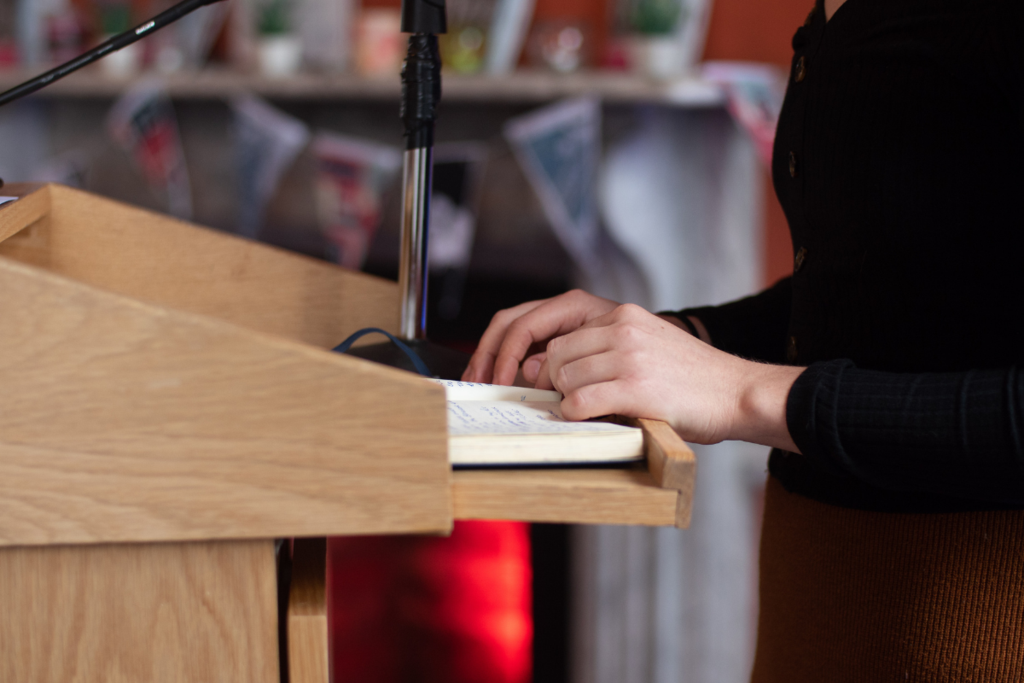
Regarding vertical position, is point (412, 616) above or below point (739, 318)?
below

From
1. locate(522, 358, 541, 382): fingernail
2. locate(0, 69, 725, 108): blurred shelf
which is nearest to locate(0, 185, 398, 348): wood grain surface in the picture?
locate(522, 358, 541, 382): fingernail

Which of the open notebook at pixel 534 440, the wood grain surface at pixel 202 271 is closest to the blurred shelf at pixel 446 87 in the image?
the wood grain surface at pixel 202 271

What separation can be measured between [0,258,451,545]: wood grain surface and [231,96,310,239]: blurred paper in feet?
4.78

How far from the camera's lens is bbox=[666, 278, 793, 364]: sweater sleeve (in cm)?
71

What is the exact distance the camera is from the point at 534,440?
415mm

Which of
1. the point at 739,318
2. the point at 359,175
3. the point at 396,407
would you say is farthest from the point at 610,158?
the point at 396,407

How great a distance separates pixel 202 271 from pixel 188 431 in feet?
1.14

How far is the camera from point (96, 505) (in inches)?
15.1

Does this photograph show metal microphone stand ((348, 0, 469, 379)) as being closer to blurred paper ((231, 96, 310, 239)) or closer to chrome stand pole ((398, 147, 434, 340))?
chrome stand pole ((398, 147, 434, 340))

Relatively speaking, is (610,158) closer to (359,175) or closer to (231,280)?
(359,175)

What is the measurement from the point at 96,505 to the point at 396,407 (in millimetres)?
140

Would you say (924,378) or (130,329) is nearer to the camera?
(130,329)

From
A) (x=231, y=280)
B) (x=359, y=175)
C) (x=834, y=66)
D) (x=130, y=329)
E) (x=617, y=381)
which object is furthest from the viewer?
(x=359, y=175)

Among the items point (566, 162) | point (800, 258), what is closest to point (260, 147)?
point (566, 162)
